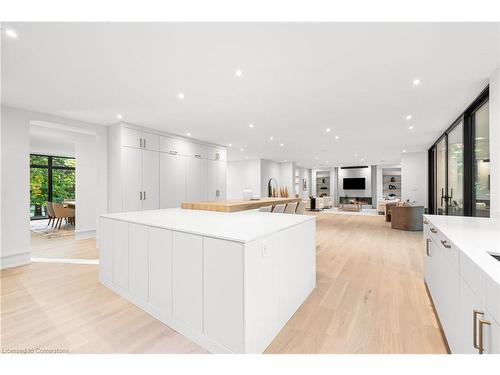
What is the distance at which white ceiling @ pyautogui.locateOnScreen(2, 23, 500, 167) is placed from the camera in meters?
1.88

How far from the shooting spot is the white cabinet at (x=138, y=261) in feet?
7.18

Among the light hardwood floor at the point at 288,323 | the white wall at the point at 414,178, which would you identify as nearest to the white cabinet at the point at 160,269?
the light hardwood floor at the point at 288,323

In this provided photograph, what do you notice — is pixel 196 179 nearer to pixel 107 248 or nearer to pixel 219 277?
pixel 107 248

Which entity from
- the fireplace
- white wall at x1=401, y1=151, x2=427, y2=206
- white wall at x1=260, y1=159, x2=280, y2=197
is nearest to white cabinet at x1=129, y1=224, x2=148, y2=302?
white wall at x1=260, y1=159, x2=280, y2=197

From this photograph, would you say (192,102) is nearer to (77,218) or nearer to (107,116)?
(107,116)

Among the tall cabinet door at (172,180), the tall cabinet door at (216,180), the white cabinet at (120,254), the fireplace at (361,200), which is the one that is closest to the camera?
the white cabinet at (120,254)

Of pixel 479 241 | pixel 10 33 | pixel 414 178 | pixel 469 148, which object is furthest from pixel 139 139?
A: pixel 414 178

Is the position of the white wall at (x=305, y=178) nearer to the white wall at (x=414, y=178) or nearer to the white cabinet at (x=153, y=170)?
the white wall at (x=414, y=178)

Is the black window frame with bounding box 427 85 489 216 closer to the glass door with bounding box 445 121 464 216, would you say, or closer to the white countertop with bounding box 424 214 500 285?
the glass door with bounding box 445 121 464 216

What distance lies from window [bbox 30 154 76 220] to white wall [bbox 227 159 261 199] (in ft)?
21.8

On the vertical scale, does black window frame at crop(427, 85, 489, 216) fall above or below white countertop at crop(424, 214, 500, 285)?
Result: above

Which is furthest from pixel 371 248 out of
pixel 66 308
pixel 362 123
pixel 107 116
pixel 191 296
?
pixel 107 116

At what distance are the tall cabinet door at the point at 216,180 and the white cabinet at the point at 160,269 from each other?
14.9ft
